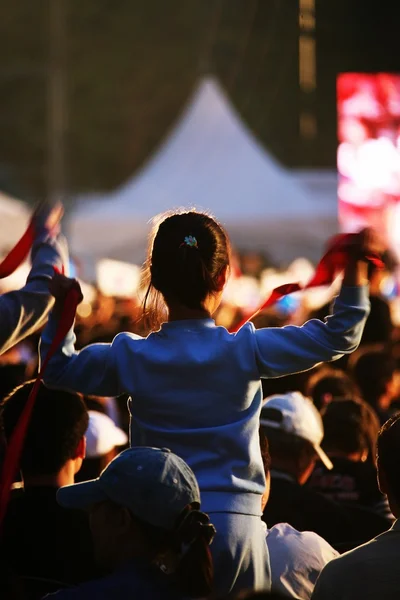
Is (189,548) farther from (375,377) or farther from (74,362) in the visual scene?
(375,377)

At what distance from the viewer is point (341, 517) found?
13.0 feet

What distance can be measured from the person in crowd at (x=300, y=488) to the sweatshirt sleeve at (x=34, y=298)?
3.69 feet

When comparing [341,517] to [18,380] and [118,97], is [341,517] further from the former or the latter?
[118,97]

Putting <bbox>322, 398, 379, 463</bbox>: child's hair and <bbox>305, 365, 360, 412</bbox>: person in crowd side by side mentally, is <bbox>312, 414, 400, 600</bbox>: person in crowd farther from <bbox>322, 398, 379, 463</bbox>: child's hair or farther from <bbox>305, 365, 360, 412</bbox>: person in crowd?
<bbox>305, 365, 360, 412</bbox>: person in crowd

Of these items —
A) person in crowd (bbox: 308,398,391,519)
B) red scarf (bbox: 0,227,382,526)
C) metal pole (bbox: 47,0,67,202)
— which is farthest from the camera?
metal pole (bbox: 47,0,67,202)

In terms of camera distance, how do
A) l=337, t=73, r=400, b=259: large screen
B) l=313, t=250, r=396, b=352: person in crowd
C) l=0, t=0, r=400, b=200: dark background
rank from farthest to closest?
1. l=0, t=0, r=400, b=200: dark background
2. l=337, t=73, r=400, b=259: large screen
3. l=313, t=250, r=396, b=352: person in crowd

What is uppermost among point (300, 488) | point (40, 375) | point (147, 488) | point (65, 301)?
point (65, 301)

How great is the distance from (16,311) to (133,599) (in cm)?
82

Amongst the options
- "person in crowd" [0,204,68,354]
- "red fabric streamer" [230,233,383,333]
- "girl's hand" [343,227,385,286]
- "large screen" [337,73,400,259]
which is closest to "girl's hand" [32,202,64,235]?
"person in crowd" [0,204,68,354]

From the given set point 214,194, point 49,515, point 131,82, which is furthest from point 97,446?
point 131,82

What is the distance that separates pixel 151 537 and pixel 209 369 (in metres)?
0.57

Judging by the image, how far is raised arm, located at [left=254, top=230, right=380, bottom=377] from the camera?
2.94m

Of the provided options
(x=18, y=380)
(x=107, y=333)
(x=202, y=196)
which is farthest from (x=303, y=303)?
(x=18, y=380)

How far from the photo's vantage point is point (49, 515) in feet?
10.8
